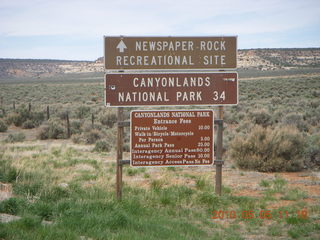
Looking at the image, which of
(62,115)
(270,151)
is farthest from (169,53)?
(62,115)

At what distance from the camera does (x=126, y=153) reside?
14398 millimetres

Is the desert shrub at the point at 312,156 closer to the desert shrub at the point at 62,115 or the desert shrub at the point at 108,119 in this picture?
the desert shrub at the point at 108,119

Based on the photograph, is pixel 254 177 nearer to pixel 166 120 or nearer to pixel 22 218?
pixel 166 120

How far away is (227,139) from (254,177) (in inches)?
194

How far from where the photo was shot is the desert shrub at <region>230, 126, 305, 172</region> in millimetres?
10477

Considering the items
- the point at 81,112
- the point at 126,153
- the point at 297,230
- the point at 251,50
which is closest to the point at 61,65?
the point at 251,50

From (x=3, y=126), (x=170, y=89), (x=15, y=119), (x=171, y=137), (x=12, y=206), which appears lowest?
(x=3, y=126)

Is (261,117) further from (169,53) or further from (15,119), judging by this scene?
(15,119)

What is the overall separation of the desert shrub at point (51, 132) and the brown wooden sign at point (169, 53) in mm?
12779

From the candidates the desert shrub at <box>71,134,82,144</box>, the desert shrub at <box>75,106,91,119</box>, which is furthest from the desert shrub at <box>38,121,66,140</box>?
the desert shrub at <box>75,106,91,119</box>

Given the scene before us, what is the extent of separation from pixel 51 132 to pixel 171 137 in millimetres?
12897

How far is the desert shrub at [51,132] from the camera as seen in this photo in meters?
18.9

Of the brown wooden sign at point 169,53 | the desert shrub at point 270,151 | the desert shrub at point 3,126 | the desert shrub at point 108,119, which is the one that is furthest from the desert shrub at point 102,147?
the desert shrub at point 3,126
